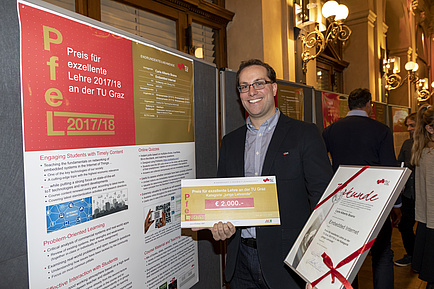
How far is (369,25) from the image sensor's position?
6910 mm

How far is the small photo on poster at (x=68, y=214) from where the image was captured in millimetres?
1090

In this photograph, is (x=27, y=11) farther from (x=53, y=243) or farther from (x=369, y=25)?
(x=369, y=25)

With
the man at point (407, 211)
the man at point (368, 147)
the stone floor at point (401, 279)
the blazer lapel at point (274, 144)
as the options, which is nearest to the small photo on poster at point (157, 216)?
the blazer lapel at point (274, 144)

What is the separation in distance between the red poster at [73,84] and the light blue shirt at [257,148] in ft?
2.06

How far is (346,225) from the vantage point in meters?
1.04

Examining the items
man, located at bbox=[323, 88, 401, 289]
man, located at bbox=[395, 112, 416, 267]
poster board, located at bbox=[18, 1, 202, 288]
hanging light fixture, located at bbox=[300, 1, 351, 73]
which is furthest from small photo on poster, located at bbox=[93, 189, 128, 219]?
hanging light fixture, located at bbox=[300, 1, 351, 73]

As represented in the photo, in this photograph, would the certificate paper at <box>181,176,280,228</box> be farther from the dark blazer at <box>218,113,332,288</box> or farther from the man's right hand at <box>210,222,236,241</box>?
the dark blazer at <box>218,113,332,288</box>

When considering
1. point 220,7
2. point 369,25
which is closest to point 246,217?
point 220,7

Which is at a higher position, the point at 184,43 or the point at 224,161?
the point at 184,43

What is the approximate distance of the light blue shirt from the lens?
1632mm

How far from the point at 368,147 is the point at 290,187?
1535 mm

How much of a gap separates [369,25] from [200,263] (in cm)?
699

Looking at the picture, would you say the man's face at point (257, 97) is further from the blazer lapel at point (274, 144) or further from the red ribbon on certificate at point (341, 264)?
the red ribbon on certificate at point (341, 264)

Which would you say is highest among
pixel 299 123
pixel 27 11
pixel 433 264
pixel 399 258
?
pixel 27 11
